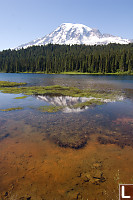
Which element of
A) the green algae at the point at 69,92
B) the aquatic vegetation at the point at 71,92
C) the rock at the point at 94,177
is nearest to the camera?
the rock at the point at 94,177

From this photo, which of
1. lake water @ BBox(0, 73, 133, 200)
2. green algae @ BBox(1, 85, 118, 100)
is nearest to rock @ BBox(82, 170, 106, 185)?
lake water @ BBox(0, 73, 133, 200)

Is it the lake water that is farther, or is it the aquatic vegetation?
the aquatic vegetation

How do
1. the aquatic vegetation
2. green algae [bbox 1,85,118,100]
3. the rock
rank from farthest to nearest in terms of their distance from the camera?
1. green algae [bbox 1,85,118,100]
2. the aquatic vegetation
3. the rock

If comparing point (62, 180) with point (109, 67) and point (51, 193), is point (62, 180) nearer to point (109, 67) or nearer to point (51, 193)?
point (51, 193)

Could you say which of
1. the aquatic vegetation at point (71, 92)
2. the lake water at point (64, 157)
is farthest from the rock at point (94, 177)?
the aquatic vegetation at point (71, 92)

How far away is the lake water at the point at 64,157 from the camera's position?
7.09 m

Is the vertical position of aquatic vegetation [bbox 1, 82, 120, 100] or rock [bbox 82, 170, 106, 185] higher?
aquatic vegetation [bbox 1, 82, 120, 100]

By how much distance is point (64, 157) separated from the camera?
969cm

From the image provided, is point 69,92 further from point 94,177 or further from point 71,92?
point 94,177

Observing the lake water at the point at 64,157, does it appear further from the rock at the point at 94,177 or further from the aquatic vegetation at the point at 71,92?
the aquatic vegetation at the point at 71,92

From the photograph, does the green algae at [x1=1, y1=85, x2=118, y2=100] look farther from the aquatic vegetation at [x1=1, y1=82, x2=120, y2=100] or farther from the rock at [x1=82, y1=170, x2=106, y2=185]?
the rock at [x1=82, y1=170, x2=106, y2=185]

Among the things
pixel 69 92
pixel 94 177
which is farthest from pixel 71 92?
pixel 94 177

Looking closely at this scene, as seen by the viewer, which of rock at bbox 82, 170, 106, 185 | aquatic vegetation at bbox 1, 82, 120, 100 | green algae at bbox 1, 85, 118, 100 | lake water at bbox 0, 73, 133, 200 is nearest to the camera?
lake water at bbox 0, 73, 133, 200

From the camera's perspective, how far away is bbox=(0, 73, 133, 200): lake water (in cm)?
709
